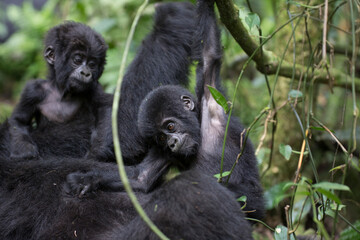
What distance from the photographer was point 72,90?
4098mm

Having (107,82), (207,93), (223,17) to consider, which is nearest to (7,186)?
(207,93)

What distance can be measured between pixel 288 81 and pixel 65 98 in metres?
2.62

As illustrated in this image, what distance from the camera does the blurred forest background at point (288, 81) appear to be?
292 cm

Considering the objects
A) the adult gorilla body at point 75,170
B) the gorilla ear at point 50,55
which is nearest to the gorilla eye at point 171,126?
the adult gorilla body at point 75,170

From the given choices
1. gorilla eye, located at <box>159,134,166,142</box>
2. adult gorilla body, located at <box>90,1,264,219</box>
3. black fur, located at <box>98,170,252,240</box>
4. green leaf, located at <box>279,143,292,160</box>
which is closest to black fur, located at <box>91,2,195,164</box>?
adult gorilla body, located at <box>90,1,264,219</box>

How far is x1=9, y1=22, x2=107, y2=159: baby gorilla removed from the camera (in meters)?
3.94

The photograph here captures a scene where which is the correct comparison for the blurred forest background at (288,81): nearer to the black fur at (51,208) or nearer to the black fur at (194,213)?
the black fur at (194,213)

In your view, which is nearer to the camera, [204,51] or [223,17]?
[223,17]

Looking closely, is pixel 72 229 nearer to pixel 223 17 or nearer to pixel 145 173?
pixel 145 173

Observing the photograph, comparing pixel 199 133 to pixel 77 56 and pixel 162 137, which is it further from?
pixel 77 56

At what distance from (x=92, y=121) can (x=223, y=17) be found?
1.67 m

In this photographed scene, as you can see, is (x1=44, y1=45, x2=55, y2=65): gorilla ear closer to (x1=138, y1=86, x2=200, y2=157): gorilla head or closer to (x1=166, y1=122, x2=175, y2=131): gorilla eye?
(x1=138, y1=86, x2=200, y2=157): gorilla head

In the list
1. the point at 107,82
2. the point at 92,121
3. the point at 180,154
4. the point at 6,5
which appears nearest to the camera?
the point at 180,154

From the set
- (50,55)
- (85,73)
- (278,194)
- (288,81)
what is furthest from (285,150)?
(50,55)
